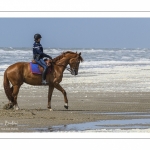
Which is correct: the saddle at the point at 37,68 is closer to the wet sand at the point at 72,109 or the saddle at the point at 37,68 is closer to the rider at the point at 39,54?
the rider at the point at 39,54

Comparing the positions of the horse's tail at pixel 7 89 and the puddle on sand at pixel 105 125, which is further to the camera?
the horse's tail at pixel 7 89

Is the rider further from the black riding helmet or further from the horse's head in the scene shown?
the horse's head

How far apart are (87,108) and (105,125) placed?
4.08m

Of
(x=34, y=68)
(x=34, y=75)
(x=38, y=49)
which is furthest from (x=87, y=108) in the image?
(x=38, y=49)

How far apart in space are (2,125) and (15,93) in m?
3.67

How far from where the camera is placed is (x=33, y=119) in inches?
624

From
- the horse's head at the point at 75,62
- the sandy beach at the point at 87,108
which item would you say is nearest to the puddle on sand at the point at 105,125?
the sandy beach at the point at 87,108

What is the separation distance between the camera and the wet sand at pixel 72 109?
15255 mm

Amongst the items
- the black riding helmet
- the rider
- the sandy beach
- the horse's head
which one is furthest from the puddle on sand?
the black riding helmet

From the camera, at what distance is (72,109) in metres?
18.6

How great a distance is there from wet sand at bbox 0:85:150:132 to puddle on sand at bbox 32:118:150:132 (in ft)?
0.33

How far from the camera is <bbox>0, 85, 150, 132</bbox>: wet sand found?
15255mm
